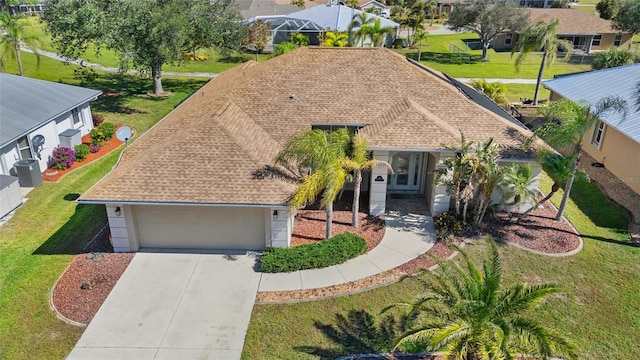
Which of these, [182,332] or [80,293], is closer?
[182,332]

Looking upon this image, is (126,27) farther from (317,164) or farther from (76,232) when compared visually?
(317,164)

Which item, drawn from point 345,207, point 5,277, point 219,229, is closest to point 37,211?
point 5,277

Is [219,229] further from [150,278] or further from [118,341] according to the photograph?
[118,341]

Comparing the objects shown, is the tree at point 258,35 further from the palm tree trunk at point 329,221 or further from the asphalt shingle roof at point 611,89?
the palm tree trunk at point 329,221

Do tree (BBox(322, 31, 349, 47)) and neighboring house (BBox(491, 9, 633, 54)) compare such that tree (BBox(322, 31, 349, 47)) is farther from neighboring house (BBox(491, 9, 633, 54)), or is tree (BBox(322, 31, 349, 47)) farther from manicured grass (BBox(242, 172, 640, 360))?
manicured grass (BBox(242, 172, 640, 360))

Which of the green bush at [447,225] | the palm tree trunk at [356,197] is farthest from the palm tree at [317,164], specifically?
the green bush at [447,225]

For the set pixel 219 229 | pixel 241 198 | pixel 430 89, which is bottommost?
pixel 219 229
